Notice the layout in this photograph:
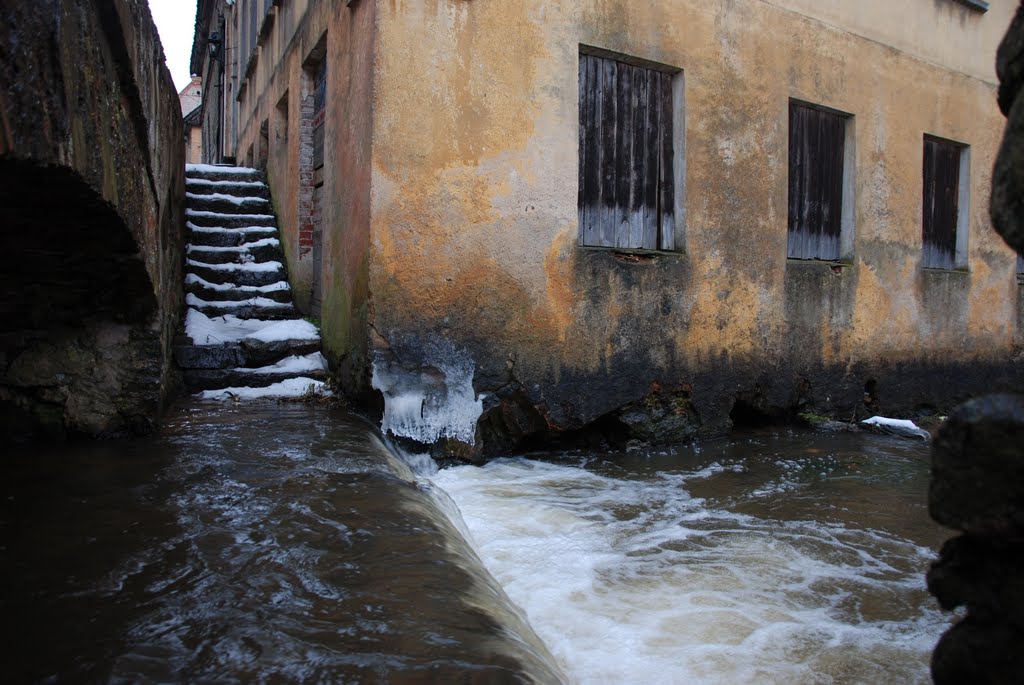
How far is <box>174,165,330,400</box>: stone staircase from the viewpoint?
5.59 m

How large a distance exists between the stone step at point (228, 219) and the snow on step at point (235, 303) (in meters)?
1.36

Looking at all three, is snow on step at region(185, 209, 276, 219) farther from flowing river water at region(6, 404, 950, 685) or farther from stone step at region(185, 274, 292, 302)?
flowing river water at region(6, 404, 950, 685)

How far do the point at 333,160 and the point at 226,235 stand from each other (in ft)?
7.30

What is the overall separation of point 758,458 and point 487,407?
2.27 metres

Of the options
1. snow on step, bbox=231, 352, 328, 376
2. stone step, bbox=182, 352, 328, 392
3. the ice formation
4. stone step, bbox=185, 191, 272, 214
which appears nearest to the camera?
the ice formation

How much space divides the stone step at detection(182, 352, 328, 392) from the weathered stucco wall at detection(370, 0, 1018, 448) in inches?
46.9

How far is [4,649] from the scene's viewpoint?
6.05ft

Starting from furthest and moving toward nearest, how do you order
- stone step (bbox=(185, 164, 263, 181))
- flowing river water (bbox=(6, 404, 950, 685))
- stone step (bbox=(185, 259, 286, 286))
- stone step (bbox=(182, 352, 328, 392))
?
stone step (bbox=(185, 164, 263, 181)) < stone step (bbox=(185, 259, 286, 286)) < stone step (bbox=(182, 352, 328, 392)) < flowing river water (bbox=(6, 404, 950, 685))

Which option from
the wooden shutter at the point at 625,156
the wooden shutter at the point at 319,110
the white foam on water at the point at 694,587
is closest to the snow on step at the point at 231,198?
the wooden shutter at the point at 319,110

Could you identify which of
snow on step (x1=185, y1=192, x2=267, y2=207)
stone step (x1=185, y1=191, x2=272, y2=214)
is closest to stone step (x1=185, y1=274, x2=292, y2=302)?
stone step (x1=185, y1=191, x2=272, y2=214)

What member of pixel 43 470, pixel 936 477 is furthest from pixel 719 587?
pixel 43 470

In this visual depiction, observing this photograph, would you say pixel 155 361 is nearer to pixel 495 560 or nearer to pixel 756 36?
pixel 495 560

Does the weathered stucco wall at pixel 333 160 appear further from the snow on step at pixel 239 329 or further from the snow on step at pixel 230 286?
the snow on step at pixel 239 329

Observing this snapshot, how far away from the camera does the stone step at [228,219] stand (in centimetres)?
762
